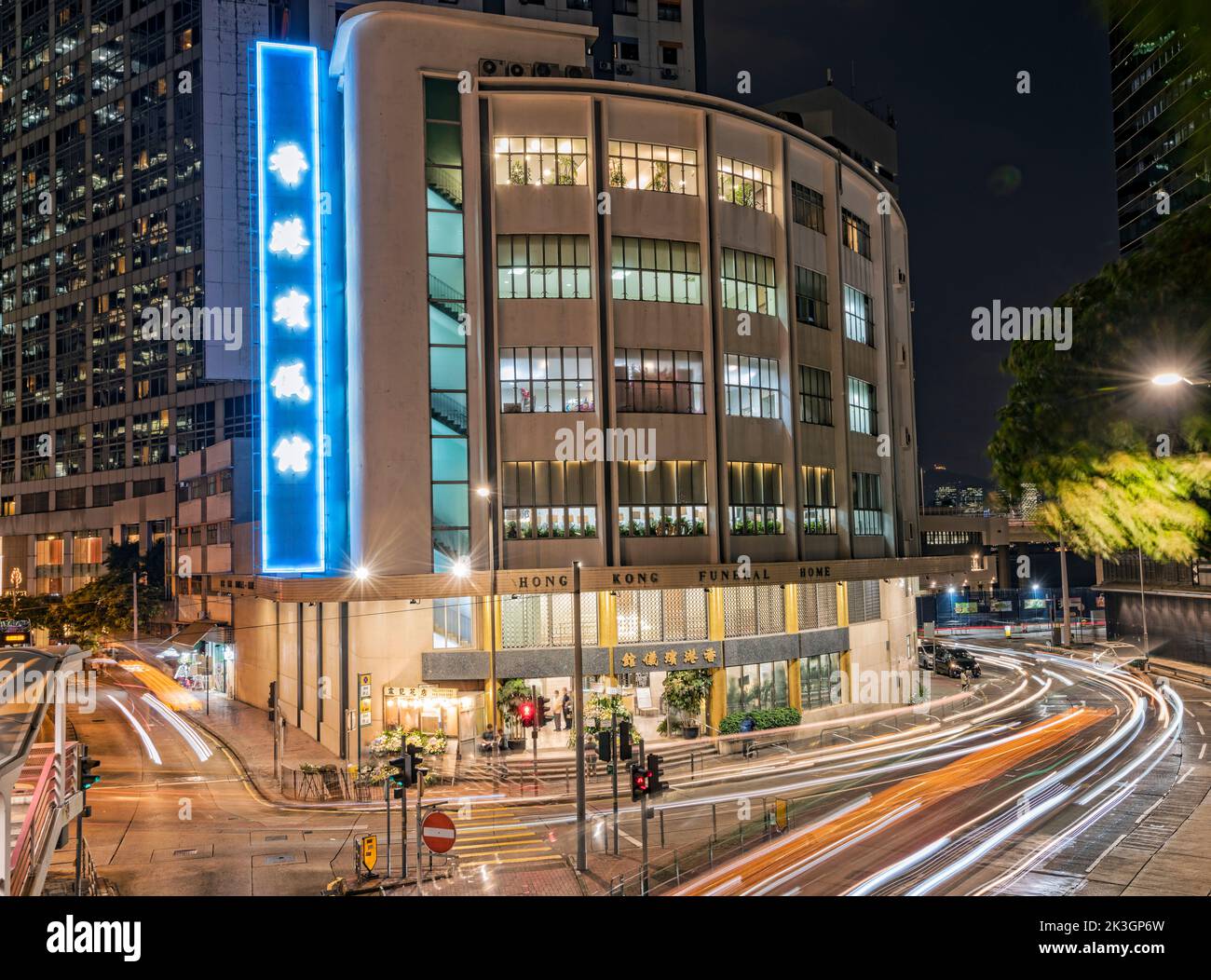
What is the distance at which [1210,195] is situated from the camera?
9523mm

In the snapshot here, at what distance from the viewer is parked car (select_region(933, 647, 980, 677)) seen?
5781 centimetres

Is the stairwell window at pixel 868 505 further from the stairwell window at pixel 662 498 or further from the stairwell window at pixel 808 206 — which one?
the stairwell window at pixel 808 206

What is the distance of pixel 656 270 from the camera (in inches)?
1667

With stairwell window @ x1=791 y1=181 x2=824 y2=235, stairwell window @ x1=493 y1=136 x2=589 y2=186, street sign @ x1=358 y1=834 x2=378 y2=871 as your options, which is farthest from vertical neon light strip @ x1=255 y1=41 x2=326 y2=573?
stairwell window @ x1=791 y1=181 x2=824 y2=235

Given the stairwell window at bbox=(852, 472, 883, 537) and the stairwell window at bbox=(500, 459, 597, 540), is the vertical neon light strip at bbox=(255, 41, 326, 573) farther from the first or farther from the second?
the stairwell window at bbox=(852, 472, 883, 537)

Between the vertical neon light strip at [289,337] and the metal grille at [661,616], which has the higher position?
the vertical neon light strip at [289,337]

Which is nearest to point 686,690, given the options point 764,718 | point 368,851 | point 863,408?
point 764,718

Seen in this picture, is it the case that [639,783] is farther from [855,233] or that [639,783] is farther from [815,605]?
[855,233]

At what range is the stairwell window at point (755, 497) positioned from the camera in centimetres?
4322

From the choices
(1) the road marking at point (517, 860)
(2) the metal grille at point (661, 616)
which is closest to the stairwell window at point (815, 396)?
(2) the metal grille at point (661, 616)

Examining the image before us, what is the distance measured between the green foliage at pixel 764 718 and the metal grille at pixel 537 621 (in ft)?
23.2

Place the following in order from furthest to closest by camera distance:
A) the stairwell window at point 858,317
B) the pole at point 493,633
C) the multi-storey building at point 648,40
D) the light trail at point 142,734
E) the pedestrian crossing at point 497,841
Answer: the multi-storey building at point 648,40 → the stairwell window at point 858,317 → the light trail at point 142,734 → the pole at point 493,633 → the pedestrian crossing at point 497,841

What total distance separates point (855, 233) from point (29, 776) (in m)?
46.9
